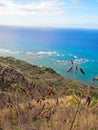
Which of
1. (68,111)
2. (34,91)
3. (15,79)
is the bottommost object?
(15,79)

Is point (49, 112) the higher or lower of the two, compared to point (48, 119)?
higher

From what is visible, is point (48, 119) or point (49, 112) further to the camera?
point (49, 112)

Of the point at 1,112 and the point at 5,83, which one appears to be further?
the point at 5,83

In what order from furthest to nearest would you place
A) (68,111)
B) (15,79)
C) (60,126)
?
(15,79)
(68,111)
(60,126)

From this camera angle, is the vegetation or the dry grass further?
the dry grass

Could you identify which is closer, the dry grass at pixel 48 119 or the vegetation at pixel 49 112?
the vegetation at pixel 49 112

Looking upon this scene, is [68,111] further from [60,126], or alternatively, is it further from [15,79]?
[15,79]

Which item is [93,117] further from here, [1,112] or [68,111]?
[1,112]

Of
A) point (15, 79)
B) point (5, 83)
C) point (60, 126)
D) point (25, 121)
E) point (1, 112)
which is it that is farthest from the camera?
point (15, 79)

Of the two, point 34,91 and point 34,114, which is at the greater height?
point 34,91

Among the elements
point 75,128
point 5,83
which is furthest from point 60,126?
point 5,83

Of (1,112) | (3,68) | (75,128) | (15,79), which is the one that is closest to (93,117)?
(75,128)
